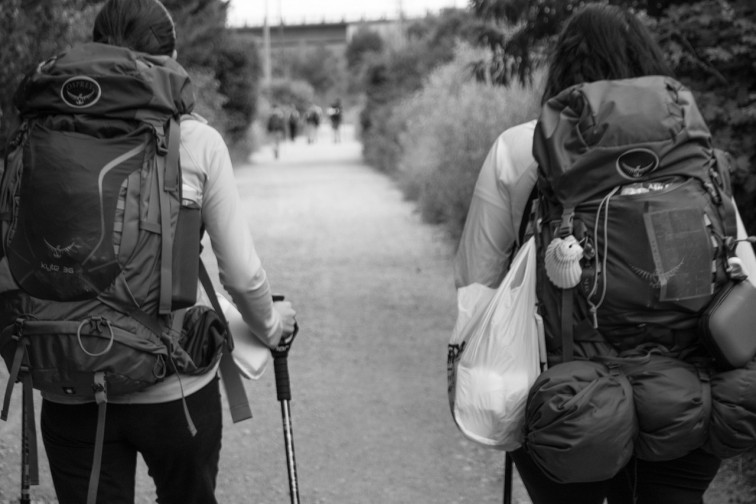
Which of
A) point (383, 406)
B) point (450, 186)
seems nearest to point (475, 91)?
point (450, 186)

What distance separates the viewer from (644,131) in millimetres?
2436

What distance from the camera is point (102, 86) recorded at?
247cm

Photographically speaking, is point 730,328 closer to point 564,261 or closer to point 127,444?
point 564,261

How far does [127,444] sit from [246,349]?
0.44 m

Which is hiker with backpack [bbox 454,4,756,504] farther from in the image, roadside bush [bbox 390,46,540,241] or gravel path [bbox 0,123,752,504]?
roadside bush [bbox 390,46,540,241]

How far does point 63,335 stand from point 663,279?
1.42 meters

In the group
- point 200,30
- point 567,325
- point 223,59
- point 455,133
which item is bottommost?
point 223,59

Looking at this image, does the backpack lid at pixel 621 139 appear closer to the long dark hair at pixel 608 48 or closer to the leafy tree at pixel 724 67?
the long dark hair at pixel 608 48

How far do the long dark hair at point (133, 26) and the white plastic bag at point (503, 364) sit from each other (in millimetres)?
1105

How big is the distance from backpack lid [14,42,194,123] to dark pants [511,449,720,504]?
1278 mm

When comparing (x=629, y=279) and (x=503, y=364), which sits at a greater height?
(x=629, y=279)

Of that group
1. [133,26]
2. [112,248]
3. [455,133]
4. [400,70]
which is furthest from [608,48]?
[400,70]

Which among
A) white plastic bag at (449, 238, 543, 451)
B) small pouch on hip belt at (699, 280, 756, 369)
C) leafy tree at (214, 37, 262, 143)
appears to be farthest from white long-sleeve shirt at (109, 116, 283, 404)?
leafy tree at (214, 37, 262, 143)

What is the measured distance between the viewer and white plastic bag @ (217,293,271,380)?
9.57 feet
